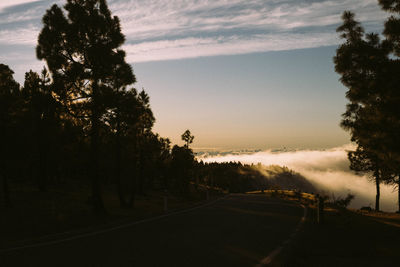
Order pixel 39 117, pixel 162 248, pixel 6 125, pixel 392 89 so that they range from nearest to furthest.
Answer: pixel 162 248, pixel 392 89, pixel 6 125, pixel 39 117

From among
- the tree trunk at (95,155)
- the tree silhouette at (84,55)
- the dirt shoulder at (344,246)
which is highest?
the tree silhouette at (84,55)

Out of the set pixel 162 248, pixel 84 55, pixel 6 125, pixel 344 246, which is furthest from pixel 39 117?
pixel 344 246

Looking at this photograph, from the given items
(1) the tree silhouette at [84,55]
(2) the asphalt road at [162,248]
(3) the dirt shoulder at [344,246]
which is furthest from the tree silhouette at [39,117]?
(3) the dirt shoulder at [344,246]

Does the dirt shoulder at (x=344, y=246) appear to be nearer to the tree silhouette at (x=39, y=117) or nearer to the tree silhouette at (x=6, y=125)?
the tree silhouette at (x=6, y=125)

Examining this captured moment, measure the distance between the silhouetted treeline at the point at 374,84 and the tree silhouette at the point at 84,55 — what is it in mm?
11416

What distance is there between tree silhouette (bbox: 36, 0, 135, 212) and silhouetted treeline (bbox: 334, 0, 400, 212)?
449 inches

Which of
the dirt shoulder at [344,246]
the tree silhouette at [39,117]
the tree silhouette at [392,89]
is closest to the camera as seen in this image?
the dirt shoulder at [344,246]

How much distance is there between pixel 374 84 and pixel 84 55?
13732 millimetres

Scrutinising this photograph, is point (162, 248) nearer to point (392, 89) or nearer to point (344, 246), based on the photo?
point (344, 246)

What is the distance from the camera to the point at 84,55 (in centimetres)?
1590

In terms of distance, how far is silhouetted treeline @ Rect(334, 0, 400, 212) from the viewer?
14.4m

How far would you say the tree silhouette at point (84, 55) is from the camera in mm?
15398

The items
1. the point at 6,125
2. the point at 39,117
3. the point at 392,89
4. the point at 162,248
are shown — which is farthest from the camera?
the point at 39,117

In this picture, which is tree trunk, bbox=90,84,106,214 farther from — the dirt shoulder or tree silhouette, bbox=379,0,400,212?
tree silhouette, bbox=379,0,400,212
